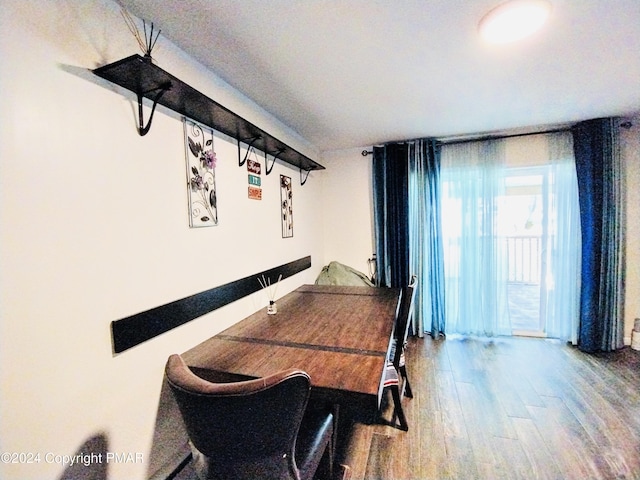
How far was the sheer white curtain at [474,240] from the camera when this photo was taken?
3.14 metres

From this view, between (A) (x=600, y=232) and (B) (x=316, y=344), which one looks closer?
(B) (x=316, y=344)

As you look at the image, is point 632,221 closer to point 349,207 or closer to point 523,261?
point 523,261

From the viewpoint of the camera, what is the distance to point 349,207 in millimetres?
3727

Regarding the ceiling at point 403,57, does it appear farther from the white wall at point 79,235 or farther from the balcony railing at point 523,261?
the balcony railing at point 523,261

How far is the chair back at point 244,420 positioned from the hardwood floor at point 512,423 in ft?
2.93

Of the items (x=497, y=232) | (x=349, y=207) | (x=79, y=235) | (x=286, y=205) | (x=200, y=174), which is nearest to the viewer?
(x=79, y=235)

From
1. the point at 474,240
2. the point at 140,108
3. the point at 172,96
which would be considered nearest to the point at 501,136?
the point at 474,240

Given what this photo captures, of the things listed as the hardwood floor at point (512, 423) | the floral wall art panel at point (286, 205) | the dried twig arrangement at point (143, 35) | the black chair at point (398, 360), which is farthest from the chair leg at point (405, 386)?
the dried twig arrangement at point (143, 35)

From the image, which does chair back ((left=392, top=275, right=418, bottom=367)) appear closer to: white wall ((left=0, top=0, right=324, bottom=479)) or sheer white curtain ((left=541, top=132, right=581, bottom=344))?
white wall ((left=0, top=0, right=324, bottom=479))

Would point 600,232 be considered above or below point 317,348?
above

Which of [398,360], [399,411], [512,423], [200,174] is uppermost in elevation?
[200,174]

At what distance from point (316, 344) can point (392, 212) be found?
236 centimetres

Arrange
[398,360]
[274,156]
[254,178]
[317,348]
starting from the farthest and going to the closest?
[274,156] < [254,178] < [398,360] < [317,348]

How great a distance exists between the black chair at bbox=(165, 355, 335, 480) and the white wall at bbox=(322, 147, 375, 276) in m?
2.89
